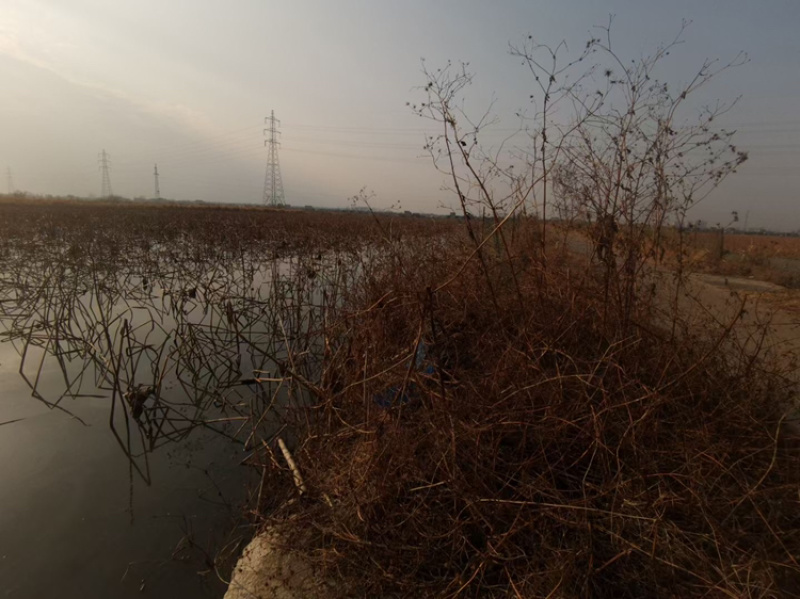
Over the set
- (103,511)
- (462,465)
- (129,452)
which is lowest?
(103,511)

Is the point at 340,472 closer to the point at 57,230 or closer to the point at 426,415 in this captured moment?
the point at 426,415

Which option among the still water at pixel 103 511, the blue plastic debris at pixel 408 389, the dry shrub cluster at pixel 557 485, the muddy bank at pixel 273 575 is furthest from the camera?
the blue plastic debris at pixel 408 389

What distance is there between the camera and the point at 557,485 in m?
2.28

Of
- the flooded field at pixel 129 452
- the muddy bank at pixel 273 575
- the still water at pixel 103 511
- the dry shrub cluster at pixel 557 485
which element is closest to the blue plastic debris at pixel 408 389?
the dry shrub cluster at pixel 557 485

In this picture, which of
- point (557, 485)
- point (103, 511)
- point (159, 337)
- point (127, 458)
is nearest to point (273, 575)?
point (557, 485)

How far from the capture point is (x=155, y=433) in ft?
13.1

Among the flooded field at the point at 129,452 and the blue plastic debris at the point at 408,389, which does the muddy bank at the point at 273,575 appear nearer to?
the flooded field at the point at 129,452

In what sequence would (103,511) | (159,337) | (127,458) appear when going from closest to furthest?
(103,511) → (127,458) → (159,337)

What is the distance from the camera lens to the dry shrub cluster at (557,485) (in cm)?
183

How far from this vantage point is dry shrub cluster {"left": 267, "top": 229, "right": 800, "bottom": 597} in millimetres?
1826

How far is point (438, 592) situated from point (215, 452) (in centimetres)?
273

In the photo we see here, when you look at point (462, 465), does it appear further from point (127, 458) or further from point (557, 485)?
point (127, 458)

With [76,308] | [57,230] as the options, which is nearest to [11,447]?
[76,308]

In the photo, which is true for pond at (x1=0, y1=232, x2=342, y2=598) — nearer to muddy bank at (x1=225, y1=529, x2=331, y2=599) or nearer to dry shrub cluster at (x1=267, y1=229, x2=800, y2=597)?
muddy bank at (x1=225, y1=529, x2=331, y2=599)
